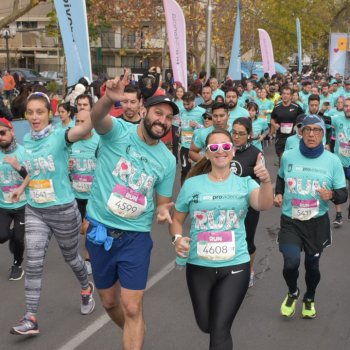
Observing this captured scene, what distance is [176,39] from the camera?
1603 centimetres

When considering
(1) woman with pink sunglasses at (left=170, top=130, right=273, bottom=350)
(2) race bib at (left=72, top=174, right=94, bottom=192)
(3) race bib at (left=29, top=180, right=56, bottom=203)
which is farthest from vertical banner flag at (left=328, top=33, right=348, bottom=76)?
(1) woman with pink sunglasses at (left=170, top=130, right=273, bottom=350)

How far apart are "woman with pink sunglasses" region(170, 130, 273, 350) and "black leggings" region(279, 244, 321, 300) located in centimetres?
118

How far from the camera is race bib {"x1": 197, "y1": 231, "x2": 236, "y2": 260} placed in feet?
12.6

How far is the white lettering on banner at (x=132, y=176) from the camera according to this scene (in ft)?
12.9

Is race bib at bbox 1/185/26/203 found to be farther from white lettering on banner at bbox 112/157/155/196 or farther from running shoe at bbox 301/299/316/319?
running shoe at bbox 301/299/316/319

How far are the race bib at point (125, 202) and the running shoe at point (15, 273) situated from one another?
2757 mm

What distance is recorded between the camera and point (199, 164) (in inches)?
165

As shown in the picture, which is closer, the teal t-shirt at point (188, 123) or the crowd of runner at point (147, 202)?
the crowd of runner at point (147, 202)

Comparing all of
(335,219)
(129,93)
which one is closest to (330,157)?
(129,93)

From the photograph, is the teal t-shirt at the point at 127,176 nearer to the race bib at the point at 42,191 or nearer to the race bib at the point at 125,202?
the race bib at the point at 125,202

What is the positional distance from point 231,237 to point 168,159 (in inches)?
26.7

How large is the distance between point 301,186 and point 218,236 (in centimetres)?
150

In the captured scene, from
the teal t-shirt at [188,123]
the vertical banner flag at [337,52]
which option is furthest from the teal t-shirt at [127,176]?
the vertical banner flag at [337,52]

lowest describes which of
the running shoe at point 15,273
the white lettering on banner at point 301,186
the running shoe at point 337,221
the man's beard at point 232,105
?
the running shoe at point 337,221
